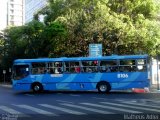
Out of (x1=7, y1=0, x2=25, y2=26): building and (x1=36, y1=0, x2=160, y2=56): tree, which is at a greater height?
(x1=7, y1=0, x2=25, y2=26): building

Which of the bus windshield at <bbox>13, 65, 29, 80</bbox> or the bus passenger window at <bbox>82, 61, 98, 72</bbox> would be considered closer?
the bus passenger window at <bbox>82, 61, 98, 72</bbox>

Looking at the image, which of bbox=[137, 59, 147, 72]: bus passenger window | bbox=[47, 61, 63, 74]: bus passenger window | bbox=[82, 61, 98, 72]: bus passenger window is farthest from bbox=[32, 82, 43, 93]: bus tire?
bbox=[137, 59, 147, 72]: bus passenger window

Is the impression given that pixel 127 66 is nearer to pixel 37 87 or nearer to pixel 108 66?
pixel 108 66

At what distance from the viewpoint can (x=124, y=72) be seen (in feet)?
91.5

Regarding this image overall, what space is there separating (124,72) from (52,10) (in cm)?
1842

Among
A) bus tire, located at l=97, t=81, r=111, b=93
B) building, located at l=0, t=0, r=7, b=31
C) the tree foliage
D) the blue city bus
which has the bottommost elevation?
bus tire, located at l=97, t=81, r=111, b=93

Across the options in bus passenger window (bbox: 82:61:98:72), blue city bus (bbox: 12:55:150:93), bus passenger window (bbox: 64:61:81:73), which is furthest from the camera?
bus passenger window (bbox: 64:61:81:73)

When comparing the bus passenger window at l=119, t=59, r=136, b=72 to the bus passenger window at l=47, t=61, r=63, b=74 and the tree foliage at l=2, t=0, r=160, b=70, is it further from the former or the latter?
the tree foliage at l=2, t=0, r=160, b=70

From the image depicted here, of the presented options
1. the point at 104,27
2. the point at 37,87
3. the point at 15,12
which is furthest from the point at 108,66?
the point at 15,12

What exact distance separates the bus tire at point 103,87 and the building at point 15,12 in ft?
389

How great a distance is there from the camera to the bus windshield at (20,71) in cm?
2989

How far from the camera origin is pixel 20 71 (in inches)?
1190

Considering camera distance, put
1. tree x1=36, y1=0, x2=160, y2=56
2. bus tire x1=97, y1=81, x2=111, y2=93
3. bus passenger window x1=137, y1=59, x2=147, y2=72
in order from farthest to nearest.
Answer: tree x1=36, y1=0, x2=160, y2=56, bus tire x1=97, y1=81, x2=111, y2=93, bus passenger window x1=137, y1=59, x2=147, y2=72

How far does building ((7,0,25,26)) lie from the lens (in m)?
144
